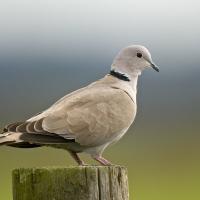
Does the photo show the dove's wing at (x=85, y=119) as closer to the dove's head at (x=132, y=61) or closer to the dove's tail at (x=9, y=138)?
the dove's tail at (x=9, y=138)

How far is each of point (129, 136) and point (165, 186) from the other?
25.7 ft

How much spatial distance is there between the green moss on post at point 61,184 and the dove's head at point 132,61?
3.21 m

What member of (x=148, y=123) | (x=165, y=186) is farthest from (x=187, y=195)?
(x=148, y=123)

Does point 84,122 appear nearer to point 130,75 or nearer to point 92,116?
point 92,116

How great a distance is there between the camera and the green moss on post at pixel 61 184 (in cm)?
584

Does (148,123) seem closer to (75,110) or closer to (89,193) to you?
(75,110)

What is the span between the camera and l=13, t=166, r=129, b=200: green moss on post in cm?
584

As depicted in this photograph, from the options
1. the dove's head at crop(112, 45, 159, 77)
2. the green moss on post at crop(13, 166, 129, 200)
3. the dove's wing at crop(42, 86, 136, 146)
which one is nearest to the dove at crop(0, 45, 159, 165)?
the dove's wing at crop(42, 86, 136, 146)

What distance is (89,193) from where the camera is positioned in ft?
19.4

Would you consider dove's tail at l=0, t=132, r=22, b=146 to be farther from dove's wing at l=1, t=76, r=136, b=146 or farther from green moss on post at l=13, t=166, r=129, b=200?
green moss on post at l=13, t=166, r=129, b=200

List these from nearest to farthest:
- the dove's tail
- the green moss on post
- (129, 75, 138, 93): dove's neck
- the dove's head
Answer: the green moss on post, the dove's tail, (129, 75, 138, 93): dove's neck, the dove's head

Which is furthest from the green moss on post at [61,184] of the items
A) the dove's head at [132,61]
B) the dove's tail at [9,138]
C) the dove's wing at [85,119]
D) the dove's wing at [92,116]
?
the dove's head at [132,61]

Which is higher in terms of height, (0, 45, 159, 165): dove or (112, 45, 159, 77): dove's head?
(112, 45, 159, 77): dove's head

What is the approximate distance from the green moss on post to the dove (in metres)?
1.29
